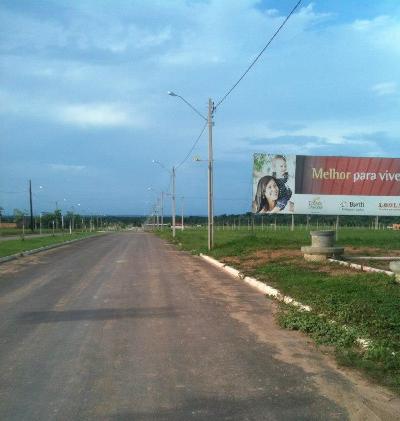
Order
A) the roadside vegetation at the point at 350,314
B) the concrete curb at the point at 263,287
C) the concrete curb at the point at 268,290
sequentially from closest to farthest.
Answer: the roadside vegetation at the point at 350,314 → the concrete curb at the point at 268,290 → the concrete curb at the point at 263,287

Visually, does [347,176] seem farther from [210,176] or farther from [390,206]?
[210,176]

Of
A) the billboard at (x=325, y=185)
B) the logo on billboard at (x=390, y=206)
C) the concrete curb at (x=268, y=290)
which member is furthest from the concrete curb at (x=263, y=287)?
the logo on billboard at (x=390, y=206)

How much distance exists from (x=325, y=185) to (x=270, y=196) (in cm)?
397

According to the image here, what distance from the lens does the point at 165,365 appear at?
6508 mm

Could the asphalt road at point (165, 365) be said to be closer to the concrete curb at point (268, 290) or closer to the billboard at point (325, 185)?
the concrete curb at point (268, 290)

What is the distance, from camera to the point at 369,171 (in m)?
35.1

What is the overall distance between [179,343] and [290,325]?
2118 millimetres

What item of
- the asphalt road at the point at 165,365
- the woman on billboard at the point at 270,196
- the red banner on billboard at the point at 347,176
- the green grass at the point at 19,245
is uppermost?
the red banner on billboard at the point at 347,176

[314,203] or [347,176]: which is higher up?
[347,176]

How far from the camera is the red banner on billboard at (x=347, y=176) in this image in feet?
113

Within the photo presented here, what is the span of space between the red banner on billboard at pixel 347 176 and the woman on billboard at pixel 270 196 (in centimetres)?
98

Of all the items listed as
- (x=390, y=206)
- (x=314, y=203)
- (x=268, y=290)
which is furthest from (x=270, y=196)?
(x=268, y=290)

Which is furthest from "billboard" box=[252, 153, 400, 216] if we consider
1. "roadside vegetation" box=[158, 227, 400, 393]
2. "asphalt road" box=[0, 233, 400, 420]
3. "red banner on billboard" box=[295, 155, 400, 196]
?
"asphalt road" box=[0, 233, 400, 420]

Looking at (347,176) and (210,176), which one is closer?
(210,176)
